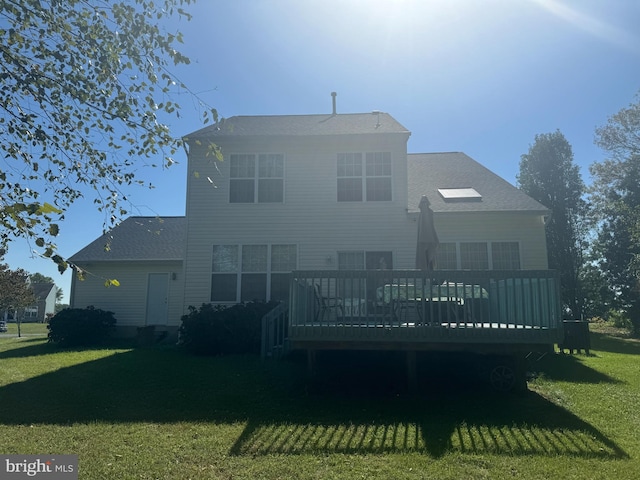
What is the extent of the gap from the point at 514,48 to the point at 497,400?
718cm

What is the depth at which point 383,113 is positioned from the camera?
15.4 m

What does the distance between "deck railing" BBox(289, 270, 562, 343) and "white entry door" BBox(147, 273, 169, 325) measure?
11.3 metres

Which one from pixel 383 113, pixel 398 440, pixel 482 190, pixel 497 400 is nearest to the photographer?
pixel 398 440

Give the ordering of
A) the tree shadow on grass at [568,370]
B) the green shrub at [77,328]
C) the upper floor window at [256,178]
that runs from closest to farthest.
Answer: the tree shadow on grass at [568,370]
the upper floor window at [256,178]
the green shrub at [77,328]

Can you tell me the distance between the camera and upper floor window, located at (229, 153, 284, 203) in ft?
42.8

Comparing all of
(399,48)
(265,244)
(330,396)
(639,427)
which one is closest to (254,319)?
(265,244)

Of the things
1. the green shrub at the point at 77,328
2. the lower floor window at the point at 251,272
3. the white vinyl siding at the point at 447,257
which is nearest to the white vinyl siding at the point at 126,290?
the green shrub at the point at 77,328

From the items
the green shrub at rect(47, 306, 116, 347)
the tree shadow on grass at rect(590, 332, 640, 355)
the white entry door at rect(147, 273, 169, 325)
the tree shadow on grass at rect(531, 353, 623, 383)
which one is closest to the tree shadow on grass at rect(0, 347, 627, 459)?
the tree shadow on grass at rect(531, 353, 623, 383)

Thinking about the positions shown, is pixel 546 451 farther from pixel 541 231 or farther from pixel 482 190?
pixel 482 190

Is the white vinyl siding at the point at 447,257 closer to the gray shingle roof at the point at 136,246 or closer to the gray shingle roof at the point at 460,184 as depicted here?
the gray shingle roof at the point at 460,184

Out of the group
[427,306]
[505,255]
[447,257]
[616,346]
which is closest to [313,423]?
[427,306]

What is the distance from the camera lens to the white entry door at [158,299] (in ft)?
55.4

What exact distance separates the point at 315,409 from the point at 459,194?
930cm

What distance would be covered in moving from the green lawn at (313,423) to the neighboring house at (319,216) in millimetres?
3957
